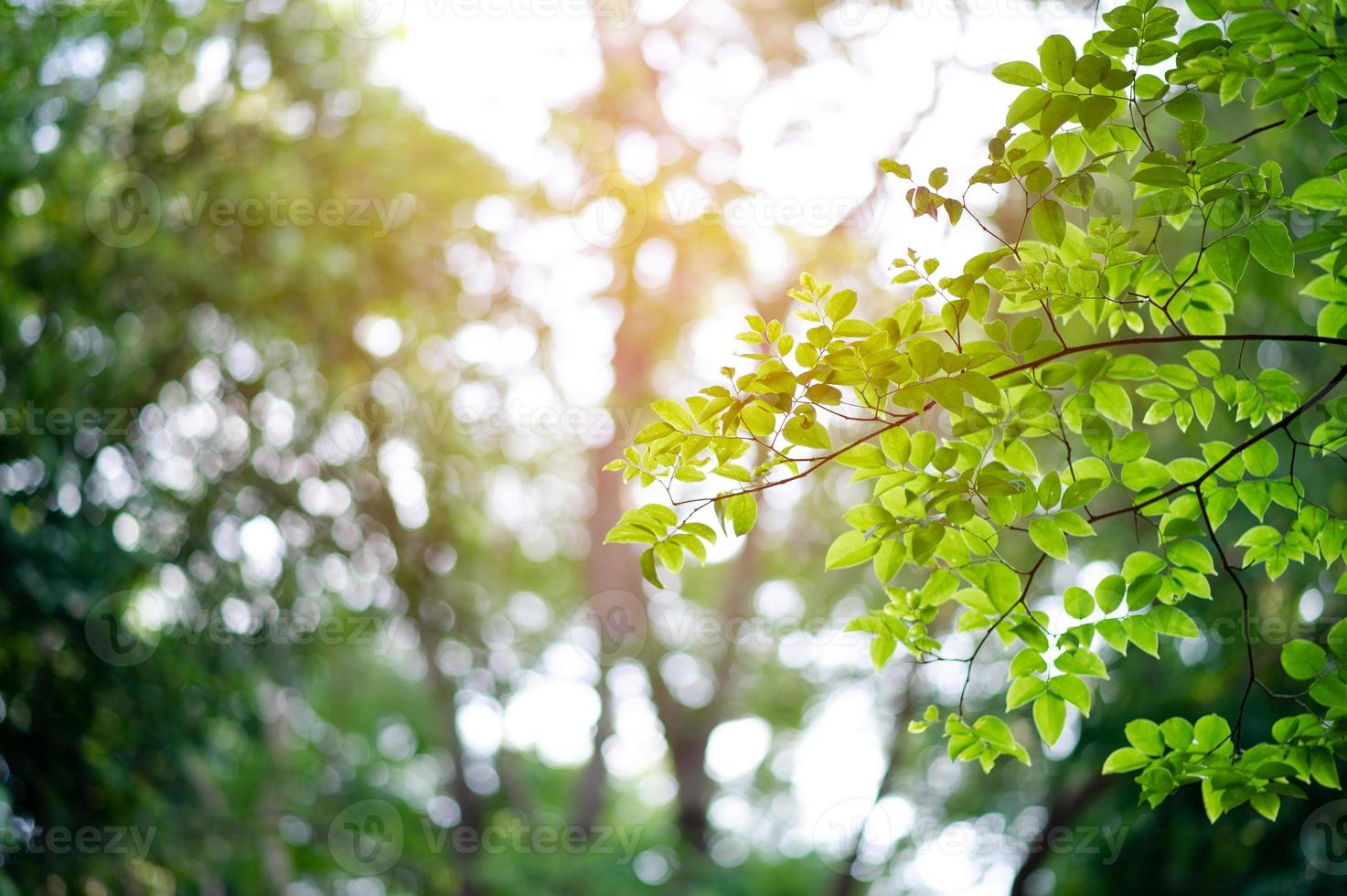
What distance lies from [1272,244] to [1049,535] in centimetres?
47

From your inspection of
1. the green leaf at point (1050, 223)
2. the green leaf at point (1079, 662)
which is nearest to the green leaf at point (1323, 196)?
the green leaf at point (1050, 223)

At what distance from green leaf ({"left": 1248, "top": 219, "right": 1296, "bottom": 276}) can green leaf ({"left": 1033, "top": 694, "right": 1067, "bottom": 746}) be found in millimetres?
662

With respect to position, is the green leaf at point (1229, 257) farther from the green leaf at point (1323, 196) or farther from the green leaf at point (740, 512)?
the green leaf at point (740, 512)

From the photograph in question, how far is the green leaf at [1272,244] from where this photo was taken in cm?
124

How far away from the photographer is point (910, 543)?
1.24 m

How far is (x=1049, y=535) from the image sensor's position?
51.1 inches

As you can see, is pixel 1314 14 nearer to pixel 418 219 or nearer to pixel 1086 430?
pixel 1086 430

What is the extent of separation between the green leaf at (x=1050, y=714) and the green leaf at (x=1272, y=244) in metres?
0.66

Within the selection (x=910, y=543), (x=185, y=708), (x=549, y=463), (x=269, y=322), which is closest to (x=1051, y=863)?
(x=549, y=463)

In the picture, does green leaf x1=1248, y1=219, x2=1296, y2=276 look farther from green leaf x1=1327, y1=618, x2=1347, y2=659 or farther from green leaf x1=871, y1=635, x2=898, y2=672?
green leaf x1=871, y1=635, x2=898, y2=672

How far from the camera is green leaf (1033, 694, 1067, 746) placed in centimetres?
140

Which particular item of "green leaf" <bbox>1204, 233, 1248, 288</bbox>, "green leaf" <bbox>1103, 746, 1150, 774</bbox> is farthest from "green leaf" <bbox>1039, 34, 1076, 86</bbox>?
"green leaf" <bbox>1103, 746, 1150, 774</bbox>

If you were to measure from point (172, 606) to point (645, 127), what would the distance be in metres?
4.31

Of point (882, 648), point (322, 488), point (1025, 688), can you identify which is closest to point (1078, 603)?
point (1025, 688)
